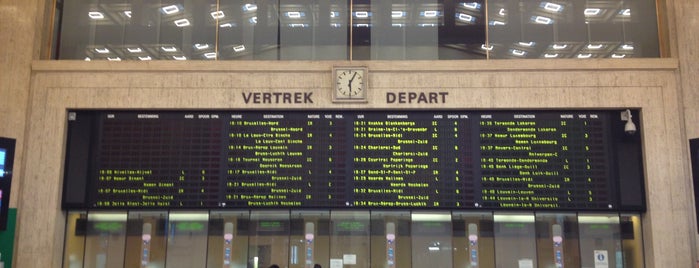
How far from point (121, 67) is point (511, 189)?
7304 millimetres

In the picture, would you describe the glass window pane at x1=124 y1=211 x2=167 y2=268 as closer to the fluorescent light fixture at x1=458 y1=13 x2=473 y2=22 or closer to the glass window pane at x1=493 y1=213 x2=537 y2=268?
the glass window pane at x1=493 y1=213 x2=537 y2=268

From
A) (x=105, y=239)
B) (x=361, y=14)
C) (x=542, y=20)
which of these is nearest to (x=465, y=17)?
(x=542, y=20)

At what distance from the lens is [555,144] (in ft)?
32.6

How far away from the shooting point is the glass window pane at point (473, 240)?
9844mm

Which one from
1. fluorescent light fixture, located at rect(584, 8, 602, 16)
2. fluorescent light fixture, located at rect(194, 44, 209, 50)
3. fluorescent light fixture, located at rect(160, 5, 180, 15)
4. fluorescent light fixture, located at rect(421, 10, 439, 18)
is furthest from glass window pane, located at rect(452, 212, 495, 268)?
fluorescent light fixture, located at rect(160, 5, 180, 15)

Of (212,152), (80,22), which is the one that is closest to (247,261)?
(212,152)

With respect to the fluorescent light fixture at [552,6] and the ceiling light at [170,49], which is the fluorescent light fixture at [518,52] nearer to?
the fluorescent light fixture at [552,6]

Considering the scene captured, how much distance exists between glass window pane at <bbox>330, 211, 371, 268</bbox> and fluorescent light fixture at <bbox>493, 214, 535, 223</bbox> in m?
2.25

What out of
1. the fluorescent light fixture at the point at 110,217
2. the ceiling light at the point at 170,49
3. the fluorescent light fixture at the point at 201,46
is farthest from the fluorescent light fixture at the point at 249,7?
the fluorescent light fixture at the point at 110,217

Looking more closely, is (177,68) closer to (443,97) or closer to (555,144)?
(443,97)

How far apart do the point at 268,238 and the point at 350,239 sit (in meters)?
1.44

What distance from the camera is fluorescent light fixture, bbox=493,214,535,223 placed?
994 cm

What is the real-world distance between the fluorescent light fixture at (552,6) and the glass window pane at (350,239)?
5109 mm

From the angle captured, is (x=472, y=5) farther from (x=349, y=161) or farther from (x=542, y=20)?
(x=349, y=161)
